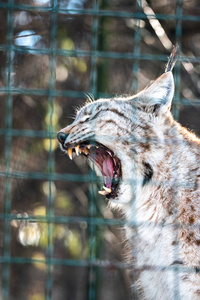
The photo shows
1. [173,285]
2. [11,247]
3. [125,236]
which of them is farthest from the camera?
[11,247]

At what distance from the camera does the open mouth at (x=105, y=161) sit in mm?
3461

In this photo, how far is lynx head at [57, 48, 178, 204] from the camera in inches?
133

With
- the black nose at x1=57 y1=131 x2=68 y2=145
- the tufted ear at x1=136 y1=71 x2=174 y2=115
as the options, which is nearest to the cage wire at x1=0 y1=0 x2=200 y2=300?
the tufted ear at x1=136 y1=71 x2=174 y2=115

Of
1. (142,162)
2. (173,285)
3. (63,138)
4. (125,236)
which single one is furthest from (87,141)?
(173,285)

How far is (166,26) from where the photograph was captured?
6.29 meters

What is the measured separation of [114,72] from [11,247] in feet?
8.10

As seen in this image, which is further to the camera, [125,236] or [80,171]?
[80,171]

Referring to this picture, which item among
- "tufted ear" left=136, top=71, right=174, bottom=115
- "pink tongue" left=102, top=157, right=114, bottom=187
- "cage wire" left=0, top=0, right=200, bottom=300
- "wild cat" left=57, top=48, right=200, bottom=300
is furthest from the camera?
"cage wire" left=0, top=0, right=200, bottom=300

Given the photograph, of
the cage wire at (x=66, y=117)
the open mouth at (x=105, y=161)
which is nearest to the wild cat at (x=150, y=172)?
the open mouth at (x=105, y=161)

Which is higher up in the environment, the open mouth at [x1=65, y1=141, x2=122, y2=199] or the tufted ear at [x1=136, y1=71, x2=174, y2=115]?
the tufted ear at [x1=136, y1=71, x2=174, y2=115]

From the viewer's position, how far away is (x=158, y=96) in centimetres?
345

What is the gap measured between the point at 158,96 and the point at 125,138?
0.36 meters

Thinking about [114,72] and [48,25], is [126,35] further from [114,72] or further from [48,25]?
[48,25]

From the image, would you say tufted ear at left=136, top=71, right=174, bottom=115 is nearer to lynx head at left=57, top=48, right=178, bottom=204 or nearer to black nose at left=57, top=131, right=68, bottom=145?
lynx head at left=57, top=48, right=178, bottom=204
